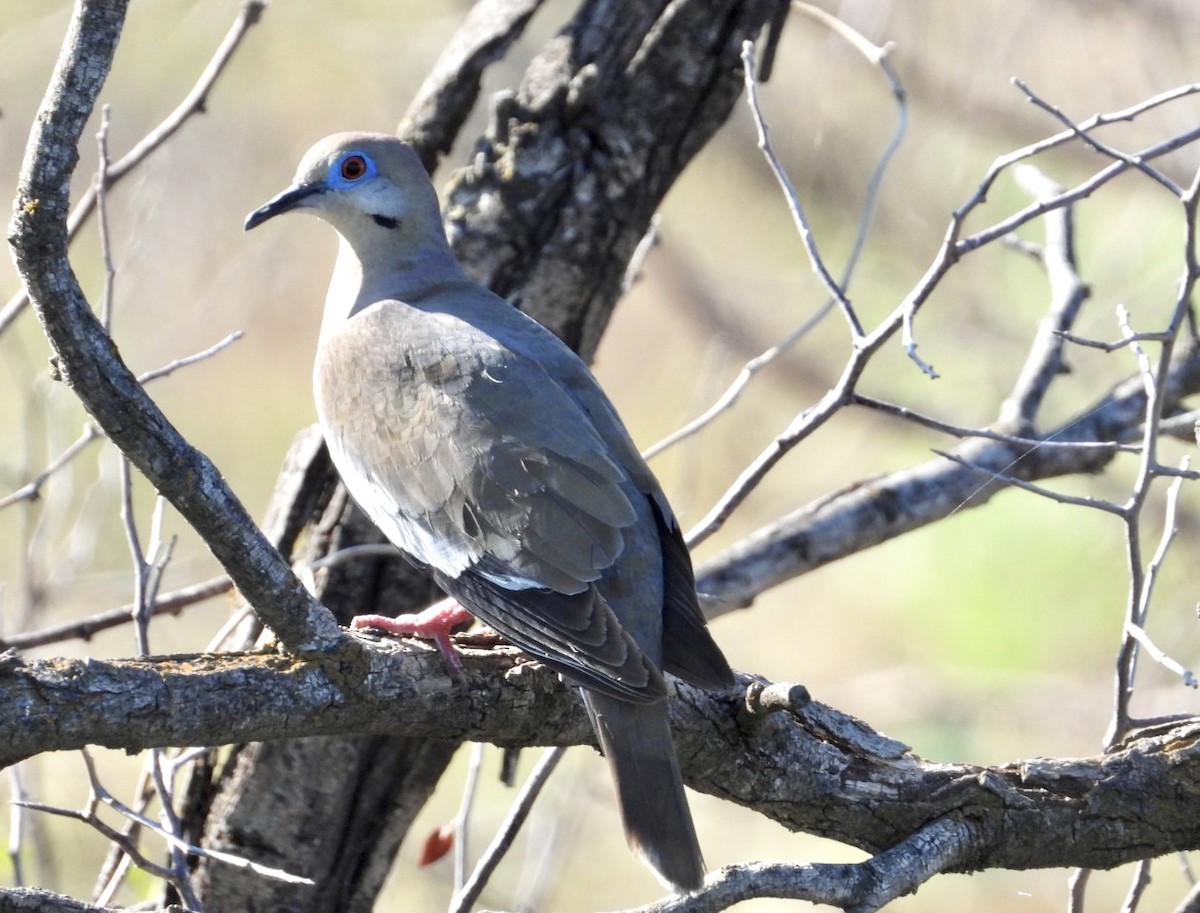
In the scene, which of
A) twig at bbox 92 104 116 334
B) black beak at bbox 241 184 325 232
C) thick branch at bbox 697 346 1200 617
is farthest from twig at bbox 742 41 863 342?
twig at bbox 92 104 116 334

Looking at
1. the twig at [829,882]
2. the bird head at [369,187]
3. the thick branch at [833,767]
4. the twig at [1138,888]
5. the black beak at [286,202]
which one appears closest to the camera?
the twig at [829,882]

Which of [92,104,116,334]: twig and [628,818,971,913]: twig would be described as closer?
[628,818,971,913]: twig

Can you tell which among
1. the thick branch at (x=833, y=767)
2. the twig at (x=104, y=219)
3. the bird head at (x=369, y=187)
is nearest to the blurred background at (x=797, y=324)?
the bird head at (x=369, y=187)

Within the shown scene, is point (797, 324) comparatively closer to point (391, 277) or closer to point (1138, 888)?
point (391, 277)

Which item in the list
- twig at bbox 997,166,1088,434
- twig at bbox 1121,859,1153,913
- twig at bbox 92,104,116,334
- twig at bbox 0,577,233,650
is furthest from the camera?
twig at bbox 997,166,1088,434

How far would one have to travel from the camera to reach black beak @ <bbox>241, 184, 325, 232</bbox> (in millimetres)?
3367

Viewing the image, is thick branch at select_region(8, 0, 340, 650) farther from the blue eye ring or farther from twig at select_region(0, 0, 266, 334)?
the blue eye ring

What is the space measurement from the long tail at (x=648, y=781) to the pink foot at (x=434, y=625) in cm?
29

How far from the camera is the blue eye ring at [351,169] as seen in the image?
350 cm

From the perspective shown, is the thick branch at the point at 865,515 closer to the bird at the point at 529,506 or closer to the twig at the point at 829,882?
the bird at the point at 529,506

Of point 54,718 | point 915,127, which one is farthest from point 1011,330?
point 54,718

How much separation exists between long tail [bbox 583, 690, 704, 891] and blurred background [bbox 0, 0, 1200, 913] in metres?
3.25

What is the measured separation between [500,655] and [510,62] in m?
5.78

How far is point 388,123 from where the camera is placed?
28.8 ft
